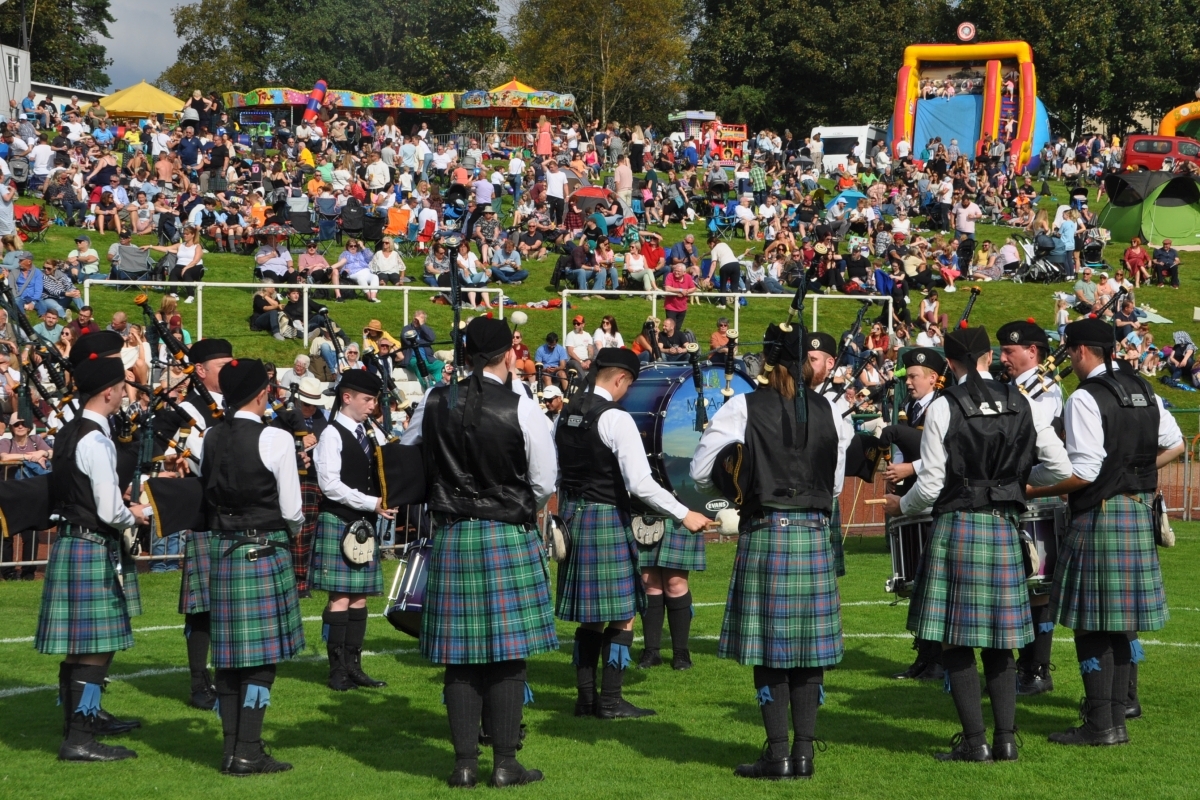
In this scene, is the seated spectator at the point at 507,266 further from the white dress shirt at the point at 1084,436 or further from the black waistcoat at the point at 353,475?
the white dress shirt at the point at 1084,436

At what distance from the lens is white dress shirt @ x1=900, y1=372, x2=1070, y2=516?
198 inches

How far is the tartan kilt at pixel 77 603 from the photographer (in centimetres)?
520

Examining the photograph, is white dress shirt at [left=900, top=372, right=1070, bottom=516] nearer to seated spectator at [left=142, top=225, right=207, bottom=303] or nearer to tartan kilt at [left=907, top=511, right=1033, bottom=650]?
tartan kilt at [left=907, top=511, right=1033, bottom=650]

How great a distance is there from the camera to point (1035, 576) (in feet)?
18.5

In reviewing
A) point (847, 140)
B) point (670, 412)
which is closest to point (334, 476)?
point (670, 412)

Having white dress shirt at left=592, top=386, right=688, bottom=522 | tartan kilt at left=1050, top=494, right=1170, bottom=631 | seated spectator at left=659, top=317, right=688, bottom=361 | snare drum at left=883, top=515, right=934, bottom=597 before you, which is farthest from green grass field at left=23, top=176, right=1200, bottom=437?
white dress shirt at left=592, top=386, right=688, bottom=522

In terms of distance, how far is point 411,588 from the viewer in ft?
18.9

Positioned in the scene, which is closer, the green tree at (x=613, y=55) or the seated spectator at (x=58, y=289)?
the seated spectator at (x=58, y=289)

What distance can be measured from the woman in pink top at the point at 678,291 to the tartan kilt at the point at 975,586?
1116cm

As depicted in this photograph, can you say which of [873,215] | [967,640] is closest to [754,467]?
[967,640]

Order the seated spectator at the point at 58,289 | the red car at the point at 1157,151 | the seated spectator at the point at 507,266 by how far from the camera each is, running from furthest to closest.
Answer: the red car at the point at 1157,151, the seated spectator at the point at 507,266, the seated spectator at the point at 58,289

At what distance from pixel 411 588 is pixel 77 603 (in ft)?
4.35

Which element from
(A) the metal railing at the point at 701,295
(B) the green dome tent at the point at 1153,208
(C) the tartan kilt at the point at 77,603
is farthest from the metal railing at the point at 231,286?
(B) the green dome tent at the point at 1153,208

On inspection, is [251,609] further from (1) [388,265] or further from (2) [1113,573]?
(1) [388,265]
